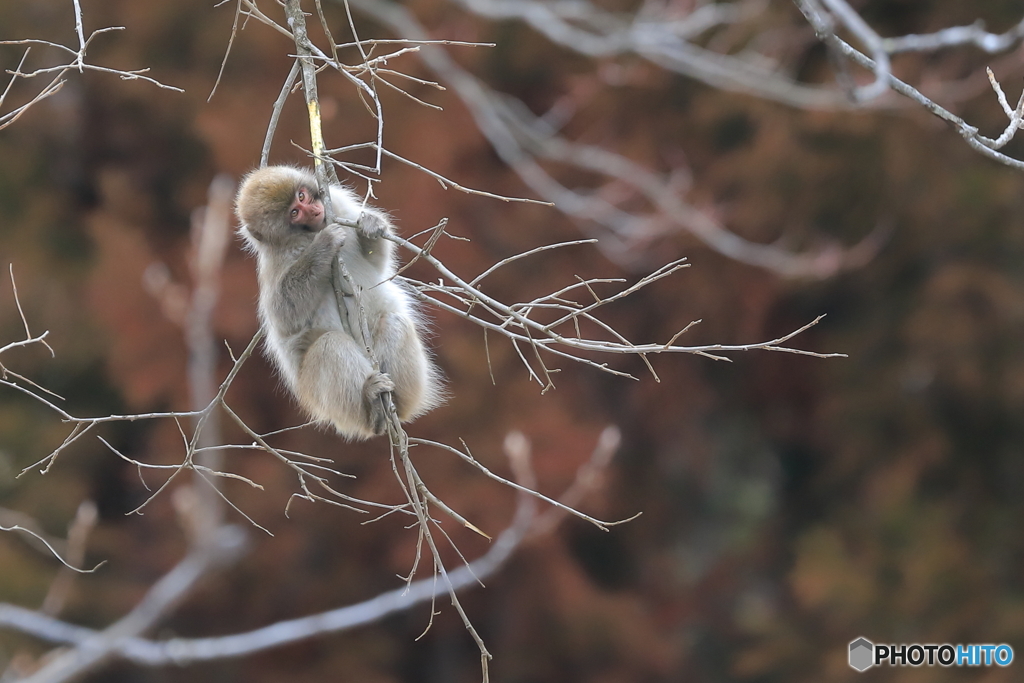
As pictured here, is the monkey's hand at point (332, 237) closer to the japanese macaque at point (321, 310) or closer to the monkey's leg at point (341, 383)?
the japanese macaque at point (321, 310)

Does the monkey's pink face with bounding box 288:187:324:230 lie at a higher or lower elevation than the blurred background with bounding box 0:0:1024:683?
higher

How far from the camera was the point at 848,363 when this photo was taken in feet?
38.3

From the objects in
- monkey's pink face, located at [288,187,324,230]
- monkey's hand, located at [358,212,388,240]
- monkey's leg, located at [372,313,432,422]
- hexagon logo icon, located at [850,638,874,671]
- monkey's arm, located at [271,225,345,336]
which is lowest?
hexagon logo icon, located at [850,638,874,671]

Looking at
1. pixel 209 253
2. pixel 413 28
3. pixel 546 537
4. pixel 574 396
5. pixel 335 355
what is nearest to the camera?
pixel 335 355

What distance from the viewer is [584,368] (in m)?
11.5

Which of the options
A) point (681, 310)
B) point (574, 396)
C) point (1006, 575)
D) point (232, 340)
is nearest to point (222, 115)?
point (232, 340)

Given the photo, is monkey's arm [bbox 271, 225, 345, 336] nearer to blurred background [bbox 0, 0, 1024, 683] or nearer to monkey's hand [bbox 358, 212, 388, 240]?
monkey's hand [bbox 358, 212, 388, 240]

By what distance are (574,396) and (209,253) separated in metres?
5.92

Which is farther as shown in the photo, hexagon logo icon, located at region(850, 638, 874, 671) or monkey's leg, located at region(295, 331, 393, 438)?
hexagon logo icon, located at region(850, 638, 874, 671)

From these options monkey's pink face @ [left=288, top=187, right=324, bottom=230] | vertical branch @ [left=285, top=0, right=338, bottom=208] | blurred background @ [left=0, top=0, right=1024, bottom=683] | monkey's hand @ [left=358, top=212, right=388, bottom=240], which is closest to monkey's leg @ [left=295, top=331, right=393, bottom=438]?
monkey's pink face @ [left=288, top=187, right=324, bottom=230]

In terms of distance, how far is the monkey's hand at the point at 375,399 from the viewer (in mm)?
3543

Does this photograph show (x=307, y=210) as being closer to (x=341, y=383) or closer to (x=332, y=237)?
(x=332, y=237)

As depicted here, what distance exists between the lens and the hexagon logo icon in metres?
10.3

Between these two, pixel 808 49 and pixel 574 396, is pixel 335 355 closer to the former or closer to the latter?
pixel 574 396
